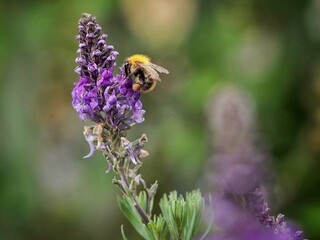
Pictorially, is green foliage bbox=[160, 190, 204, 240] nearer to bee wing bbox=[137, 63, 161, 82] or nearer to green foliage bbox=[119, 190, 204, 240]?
green foliage bbox=[119, 190, 204, 240]

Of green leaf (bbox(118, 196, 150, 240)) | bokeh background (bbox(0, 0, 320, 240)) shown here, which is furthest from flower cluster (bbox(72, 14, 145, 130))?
bokeh background (bbox(0, 0, 320, 240))

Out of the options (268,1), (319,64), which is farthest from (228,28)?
(319,64)

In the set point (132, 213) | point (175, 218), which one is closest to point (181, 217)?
point (175, 218)

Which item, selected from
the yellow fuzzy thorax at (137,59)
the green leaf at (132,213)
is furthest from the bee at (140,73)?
the green leaf at (132,213)

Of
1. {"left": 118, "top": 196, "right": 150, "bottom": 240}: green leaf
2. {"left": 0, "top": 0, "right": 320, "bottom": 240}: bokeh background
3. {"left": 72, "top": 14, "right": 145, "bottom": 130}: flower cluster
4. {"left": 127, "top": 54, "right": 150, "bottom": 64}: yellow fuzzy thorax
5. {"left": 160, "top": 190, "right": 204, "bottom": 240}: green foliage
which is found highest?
{"left": 0, "top": 0, "right": 320, "bottom": 240}: bokeh background

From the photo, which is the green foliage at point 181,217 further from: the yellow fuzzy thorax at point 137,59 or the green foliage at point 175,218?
the yellow fuzzy thorax at point 137,59

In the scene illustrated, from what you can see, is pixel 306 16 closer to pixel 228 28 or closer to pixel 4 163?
pixel 228 28
